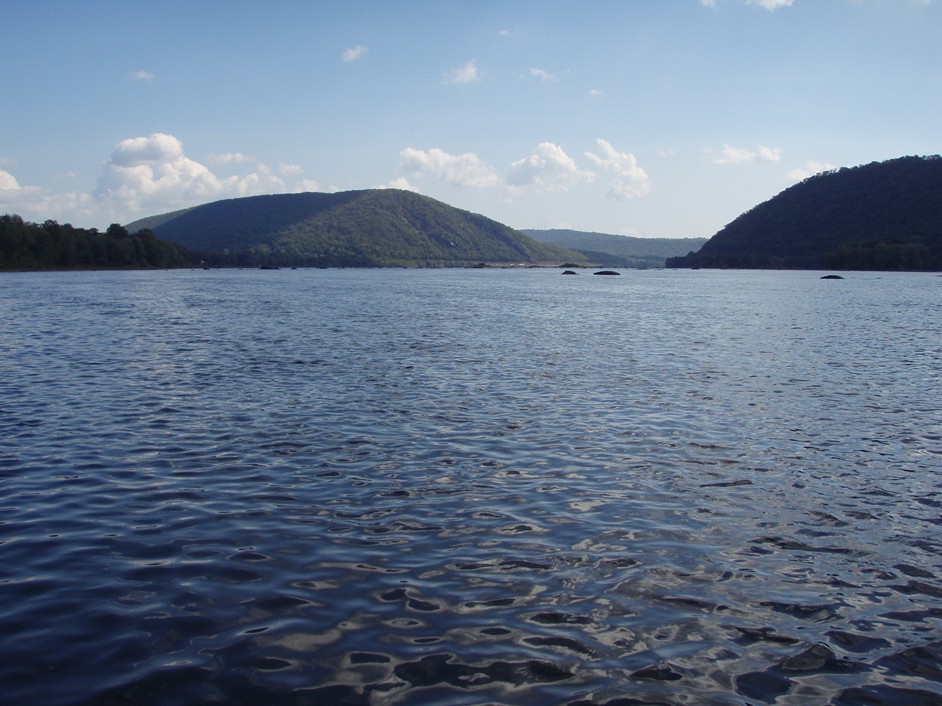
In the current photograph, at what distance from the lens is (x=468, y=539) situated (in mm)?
12266

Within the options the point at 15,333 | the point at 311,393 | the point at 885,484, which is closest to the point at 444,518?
the point at 885,484

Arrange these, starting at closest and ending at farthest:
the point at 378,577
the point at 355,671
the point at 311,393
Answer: the point at 355,671 → the point at 378,577 → the point at 311,393

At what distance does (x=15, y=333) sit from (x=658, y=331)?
43.6m

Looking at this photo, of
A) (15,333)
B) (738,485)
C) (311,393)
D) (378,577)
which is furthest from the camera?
(15,333)

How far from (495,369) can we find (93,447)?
1762 cm

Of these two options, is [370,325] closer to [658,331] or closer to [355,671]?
[658,331]

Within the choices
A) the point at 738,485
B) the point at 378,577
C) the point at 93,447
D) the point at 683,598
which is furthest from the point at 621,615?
the point at 93,447

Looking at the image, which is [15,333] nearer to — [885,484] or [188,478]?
[188,478]

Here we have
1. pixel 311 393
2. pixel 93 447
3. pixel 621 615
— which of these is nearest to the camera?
pixel 621 615

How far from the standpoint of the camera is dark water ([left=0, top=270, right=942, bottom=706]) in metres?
8.20

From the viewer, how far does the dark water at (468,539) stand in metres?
8.20

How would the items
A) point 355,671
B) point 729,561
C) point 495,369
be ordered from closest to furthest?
point 355,671 → point 729,561 → point 495,369

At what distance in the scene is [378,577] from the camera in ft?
35.0

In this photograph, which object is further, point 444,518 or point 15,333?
point 15,333
